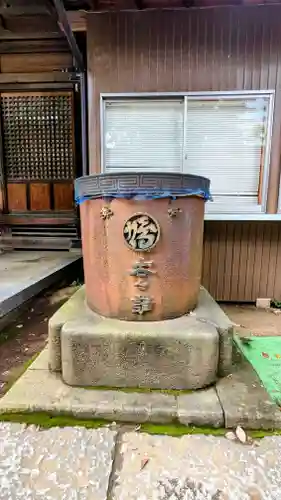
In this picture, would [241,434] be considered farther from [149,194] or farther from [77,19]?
[77,19]

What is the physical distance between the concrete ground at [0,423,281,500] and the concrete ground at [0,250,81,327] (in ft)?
4.25

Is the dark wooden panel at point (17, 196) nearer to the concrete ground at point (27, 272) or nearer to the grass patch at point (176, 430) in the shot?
the concrete ground at point (27, 272)

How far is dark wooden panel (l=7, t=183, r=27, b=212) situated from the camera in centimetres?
604

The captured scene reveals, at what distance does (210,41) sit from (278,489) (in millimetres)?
4282

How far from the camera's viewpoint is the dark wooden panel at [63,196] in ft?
19.6

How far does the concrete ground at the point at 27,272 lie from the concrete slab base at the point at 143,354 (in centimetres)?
99

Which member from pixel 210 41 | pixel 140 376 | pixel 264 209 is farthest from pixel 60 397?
pixel 210 41

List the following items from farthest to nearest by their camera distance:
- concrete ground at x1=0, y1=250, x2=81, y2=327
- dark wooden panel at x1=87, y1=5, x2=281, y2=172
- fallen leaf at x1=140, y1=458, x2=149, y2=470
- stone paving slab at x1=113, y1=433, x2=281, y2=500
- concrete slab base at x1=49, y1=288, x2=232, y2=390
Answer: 1. dark wooden panel at x1=87, y1=5, x2=281, y2=172
2. concrete ground at x1=0, y1=250, x2=81, y2=327
3. concrete slab base at x1=49, y1=288, x2=232, y2=390
4. fallen leaf at x1=140, y1=458, x2=149, y2=470
5. stone paving slab at x1=113, y1=433, x2=281, y2=500

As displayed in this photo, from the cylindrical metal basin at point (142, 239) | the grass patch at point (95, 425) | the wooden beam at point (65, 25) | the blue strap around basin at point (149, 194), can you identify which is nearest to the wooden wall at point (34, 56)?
the wooden beam at point (65, 25)

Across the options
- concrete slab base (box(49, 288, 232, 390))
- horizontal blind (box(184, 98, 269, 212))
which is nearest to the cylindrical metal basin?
concrete slab base (box(49, 288, 232, 390))

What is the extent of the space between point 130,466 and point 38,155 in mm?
5541

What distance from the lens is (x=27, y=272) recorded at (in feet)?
12.9

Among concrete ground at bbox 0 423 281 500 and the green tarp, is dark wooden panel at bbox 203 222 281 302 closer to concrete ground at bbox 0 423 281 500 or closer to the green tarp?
the green tarp

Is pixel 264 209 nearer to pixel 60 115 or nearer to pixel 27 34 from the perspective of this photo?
pixel 60 115
